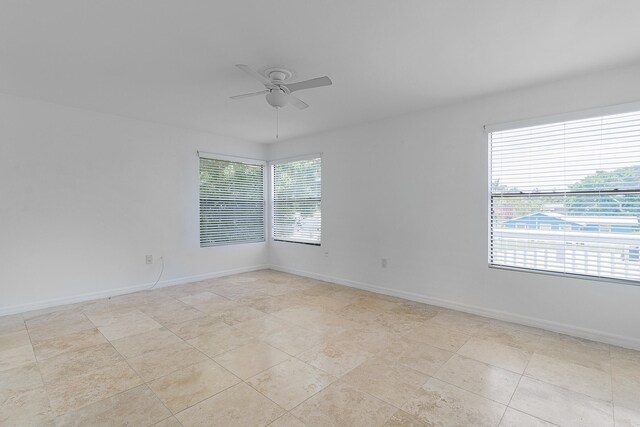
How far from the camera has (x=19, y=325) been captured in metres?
3.19

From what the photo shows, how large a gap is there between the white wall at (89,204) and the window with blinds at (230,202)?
205 millimetres

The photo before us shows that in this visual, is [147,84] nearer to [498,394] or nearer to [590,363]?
[498,394]

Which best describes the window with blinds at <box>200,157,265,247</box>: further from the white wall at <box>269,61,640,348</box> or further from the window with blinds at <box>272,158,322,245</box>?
the white wall at <box>269,61,640,348</box>

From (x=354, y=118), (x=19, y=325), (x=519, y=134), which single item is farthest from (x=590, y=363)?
(x=19, y=325)

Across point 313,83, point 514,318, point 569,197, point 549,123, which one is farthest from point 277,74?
point 514,318

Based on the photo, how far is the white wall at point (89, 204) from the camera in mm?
3531

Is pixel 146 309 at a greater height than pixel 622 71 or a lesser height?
lesser

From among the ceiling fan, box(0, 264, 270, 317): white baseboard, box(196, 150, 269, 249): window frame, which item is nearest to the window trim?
the ceiling fan

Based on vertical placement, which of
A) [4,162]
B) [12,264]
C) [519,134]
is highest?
[519,134]

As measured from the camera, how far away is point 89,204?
402 cm

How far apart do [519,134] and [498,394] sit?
256 centimetres

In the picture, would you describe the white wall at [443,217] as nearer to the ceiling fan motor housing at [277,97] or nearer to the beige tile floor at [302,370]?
the beige tile floor at [302,370]

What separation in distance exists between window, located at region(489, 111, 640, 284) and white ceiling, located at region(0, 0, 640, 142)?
1.92 feet

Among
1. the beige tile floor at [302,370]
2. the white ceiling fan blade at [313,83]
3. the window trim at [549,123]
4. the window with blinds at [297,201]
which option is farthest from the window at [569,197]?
the window with blinds at [297,201]
